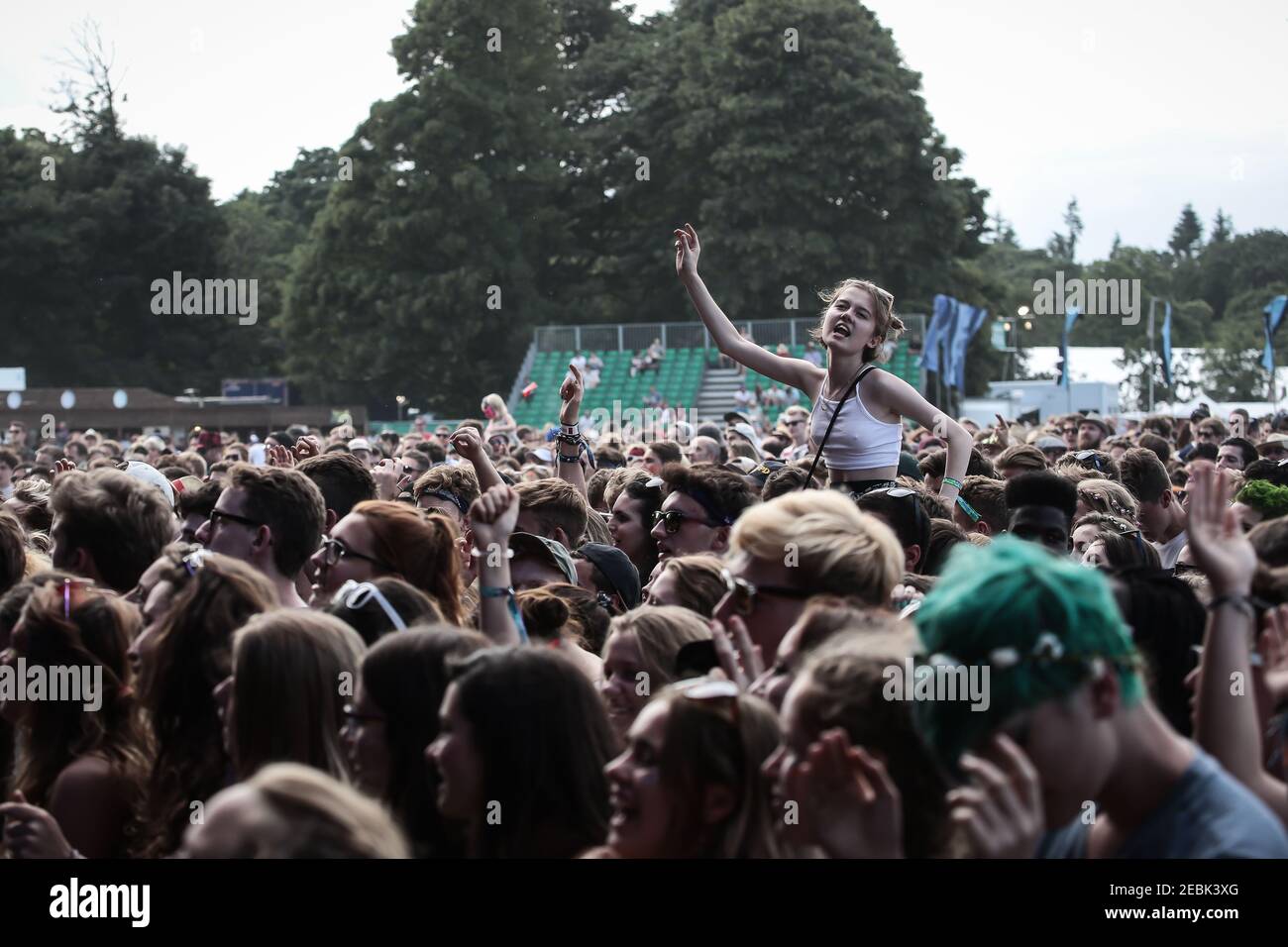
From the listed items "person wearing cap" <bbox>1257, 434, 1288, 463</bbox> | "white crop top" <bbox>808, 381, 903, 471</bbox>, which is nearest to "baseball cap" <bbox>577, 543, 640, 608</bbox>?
"white crop top" <bbox>808, 381, 903, 471</bbox>

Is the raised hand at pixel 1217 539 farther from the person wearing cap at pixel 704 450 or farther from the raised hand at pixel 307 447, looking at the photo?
the person wearing cap at pixel 704 450

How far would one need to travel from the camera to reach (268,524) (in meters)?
5.22

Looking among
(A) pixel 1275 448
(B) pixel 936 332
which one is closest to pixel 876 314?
(A) pixel 1275 448

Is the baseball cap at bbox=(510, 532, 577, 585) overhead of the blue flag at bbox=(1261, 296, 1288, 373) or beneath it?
beneath

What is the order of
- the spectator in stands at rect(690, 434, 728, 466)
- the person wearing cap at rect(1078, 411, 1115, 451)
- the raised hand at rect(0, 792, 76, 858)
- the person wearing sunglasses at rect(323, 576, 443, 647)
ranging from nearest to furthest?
the raised hand at rect(0, 792, 76, 858) < the person wearing sunglasses at rect(323, 576, 443, 647) < the spectator in stands at rect(690, 434, 728, 466) < the person wearing cap at rect(1078, 411, 1115, 451)

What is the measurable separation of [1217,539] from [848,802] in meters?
1.04

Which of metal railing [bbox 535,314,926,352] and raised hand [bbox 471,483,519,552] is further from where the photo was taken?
metal railing [bbox 535,314,926,352]

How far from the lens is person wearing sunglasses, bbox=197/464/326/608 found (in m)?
5.20

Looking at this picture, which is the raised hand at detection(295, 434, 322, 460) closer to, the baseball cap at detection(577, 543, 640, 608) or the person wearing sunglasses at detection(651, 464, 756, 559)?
the baseball cap at detection(577, 543, 640, 608)

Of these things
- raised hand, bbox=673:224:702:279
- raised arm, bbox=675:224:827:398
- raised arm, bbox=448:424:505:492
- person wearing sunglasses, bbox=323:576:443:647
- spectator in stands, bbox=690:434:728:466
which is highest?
raised hand, bbox=673:224:702:279

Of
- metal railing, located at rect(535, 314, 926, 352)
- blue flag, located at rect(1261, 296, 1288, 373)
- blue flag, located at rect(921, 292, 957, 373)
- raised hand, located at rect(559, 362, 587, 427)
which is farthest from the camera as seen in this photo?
metal railing, located at rect(535, 314, 926, 352)

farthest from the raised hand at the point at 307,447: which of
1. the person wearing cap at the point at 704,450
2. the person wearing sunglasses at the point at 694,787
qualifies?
the person wearing sunglasses at the point at 694,787

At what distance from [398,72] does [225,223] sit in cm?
890
